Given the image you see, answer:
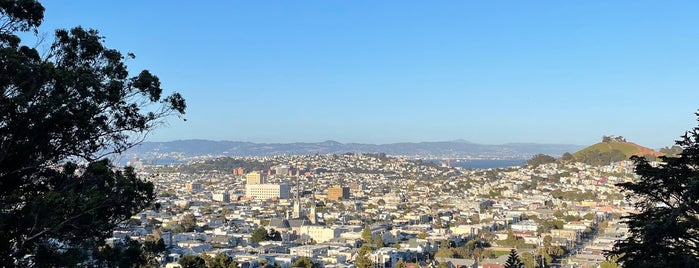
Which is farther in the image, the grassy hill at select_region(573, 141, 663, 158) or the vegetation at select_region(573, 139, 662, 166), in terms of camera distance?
the grassy hill at select_region(573, 141, 663, 158)

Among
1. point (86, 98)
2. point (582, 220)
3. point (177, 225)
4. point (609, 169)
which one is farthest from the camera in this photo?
point (609, 169)

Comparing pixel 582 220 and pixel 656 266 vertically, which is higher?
pixel 656 266

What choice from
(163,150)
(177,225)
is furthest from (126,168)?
(163,150)

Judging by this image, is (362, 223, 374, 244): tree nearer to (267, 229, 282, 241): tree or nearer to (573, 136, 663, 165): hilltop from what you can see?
(267, 229, 282, 241): tree

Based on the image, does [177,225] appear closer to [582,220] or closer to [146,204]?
[582,220]

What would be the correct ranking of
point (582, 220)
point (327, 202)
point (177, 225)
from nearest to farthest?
point (177, 225)
point (582, 220)
point (327, 202)

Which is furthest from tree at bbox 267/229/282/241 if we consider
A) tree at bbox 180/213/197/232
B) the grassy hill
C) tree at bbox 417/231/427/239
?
the grassy hill
